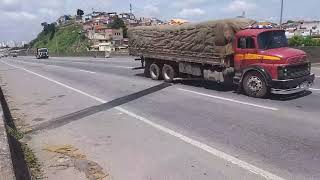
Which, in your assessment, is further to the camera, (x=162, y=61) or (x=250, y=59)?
(x=162, y=61)

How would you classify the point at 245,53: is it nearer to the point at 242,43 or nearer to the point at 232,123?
the point at 242,43

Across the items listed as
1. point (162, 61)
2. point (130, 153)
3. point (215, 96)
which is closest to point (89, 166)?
point (130, 153)

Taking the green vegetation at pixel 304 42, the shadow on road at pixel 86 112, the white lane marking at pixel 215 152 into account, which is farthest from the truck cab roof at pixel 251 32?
the green vegetation at pixel 304 42

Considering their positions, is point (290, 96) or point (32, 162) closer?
point (32, 162)

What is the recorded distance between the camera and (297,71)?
45.9ft

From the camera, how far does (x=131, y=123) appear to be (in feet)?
35.4

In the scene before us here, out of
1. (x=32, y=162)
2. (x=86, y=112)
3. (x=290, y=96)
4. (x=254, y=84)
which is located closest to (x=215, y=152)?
(x=32, y=162)

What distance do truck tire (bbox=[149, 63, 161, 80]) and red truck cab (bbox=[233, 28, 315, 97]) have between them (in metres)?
6.00

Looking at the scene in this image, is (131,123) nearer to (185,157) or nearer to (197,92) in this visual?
(185,157)

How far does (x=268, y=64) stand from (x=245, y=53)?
119 centimetres

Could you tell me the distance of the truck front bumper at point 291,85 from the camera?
13508 millimetres

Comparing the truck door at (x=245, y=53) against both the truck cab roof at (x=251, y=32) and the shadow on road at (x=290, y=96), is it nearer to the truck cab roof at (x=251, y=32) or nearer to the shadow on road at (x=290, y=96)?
the truck cab roof at (x=251, y=32)

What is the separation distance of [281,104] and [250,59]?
2474 mm

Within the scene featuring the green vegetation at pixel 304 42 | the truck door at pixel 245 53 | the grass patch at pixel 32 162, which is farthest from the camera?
the green vegetation at pixel 304 42
